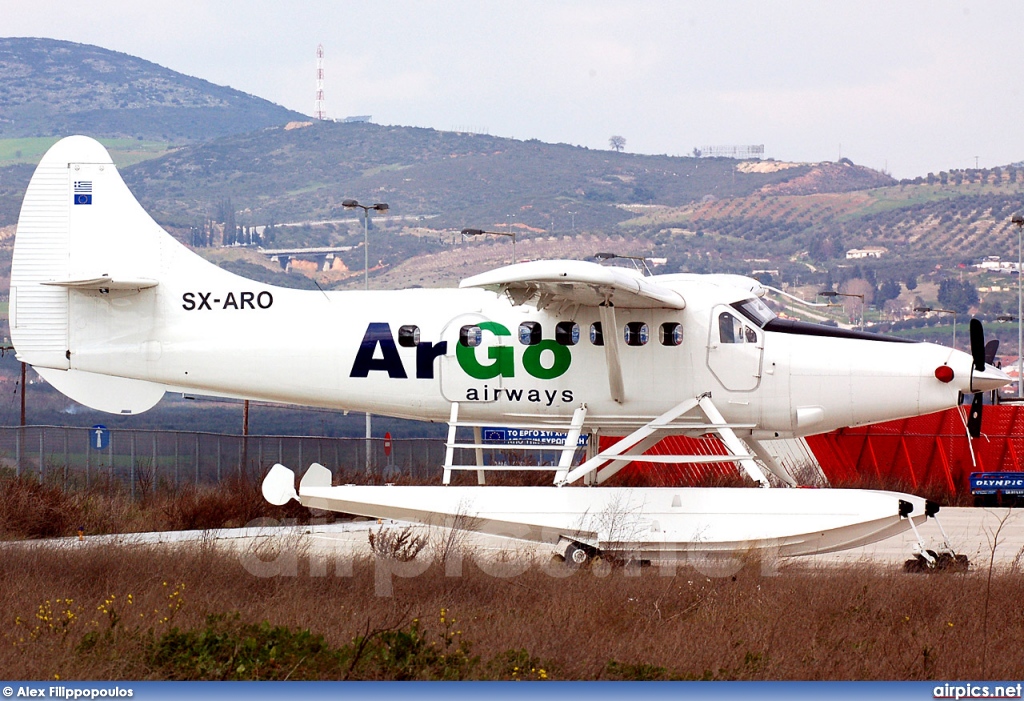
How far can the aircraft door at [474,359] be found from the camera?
16.6 meters

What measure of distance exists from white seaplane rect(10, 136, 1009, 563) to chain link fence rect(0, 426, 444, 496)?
6.23m

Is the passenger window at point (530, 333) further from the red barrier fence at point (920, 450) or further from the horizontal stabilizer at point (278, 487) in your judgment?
the red barrier fence at point (920, 450)

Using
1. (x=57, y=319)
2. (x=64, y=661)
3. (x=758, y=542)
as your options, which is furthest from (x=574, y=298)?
(x=64, y=661)

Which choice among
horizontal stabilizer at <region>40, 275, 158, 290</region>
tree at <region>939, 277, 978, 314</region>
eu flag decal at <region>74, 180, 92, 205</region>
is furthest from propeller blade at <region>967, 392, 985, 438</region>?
tree at <region>939, 277, 978, 314</region>

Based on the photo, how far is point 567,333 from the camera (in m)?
16.4

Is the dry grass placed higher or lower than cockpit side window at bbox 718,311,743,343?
lower

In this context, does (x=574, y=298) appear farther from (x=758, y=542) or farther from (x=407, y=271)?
(x=407, y=271)

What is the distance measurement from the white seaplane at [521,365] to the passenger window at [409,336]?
0.03 metres

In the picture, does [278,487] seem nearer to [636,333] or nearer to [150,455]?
[636,333]

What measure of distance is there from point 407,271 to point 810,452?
16834 cm

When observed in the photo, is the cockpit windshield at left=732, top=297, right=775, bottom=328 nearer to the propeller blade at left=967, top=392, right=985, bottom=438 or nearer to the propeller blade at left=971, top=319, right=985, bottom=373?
the propeller blade at left=971, top=319, right=985, bottom=373

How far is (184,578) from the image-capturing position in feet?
42.7

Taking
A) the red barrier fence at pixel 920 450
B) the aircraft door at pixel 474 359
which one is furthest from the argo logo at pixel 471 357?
the red barrier fence at pixel 920 450

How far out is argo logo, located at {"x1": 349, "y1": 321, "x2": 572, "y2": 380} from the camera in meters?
16.5
